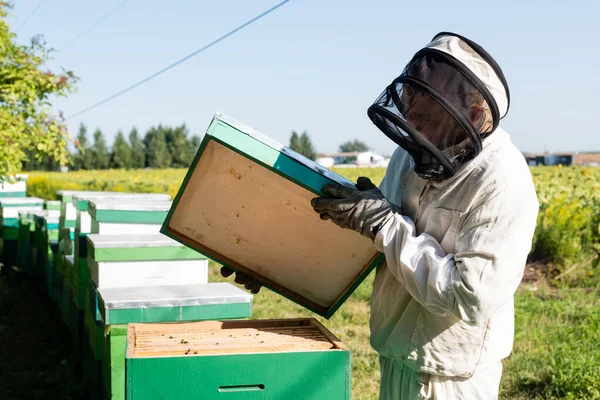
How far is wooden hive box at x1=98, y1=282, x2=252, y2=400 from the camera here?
9.04ft

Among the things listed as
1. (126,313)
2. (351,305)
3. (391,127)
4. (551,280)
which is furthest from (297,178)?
(551,280)

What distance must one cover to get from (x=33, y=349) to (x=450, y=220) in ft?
15.9

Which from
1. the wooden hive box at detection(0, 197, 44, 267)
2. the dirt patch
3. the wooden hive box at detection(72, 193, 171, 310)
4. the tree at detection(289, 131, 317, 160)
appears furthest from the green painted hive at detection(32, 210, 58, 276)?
the tree at detection(289, 131, 317, 160)

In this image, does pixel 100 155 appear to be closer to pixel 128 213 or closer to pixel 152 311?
pixel 128 213

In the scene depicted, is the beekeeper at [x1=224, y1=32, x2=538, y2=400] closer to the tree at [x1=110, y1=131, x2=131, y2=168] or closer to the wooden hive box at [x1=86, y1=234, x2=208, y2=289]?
the wooden hive box at [x1=86, y1=234, x2=208, y2=289]

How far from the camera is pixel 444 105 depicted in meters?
1.46

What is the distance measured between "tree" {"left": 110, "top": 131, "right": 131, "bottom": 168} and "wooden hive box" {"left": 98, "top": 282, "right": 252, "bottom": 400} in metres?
49.6

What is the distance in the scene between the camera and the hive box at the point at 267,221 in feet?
5.44

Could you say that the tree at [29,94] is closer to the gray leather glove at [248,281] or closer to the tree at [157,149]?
the gray leather glove at [248,281]

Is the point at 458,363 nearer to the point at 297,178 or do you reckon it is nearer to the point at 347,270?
the point at 347,270

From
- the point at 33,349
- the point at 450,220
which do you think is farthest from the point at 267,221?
the point at 33,349

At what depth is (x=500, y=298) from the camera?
1479 millimetres

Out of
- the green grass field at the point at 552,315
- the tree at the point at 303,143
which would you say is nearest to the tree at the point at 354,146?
the tree at the point at 303,143

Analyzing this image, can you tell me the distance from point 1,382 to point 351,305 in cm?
303
